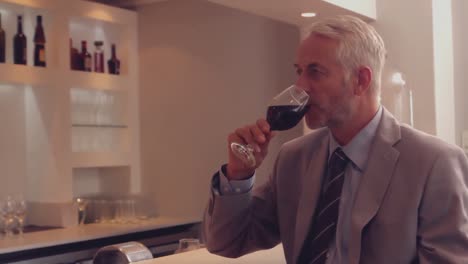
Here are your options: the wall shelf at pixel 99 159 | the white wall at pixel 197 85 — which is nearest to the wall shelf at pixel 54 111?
the wall shelf at pixel 99 159

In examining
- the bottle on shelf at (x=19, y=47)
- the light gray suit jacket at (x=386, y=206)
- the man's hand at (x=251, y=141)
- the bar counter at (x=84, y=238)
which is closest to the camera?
the light gray suit jacket at (x=386, y=206)

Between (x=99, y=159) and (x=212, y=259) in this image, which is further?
(x=99, y=159)

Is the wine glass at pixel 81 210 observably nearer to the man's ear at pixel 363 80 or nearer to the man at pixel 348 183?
the man at pixel 348 183

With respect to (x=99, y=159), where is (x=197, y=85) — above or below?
above

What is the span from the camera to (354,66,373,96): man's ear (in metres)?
1.34

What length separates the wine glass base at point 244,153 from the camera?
132 centimetres

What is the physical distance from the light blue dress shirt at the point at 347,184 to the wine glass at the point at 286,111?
71 mm

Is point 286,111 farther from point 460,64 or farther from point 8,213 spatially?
point 8,213

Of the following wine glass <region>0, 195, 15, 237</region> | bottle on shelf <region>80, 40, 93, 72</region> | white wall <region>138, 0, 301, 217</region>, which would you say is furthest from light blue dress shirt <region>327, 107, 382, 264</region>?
bottle on shelf <region>80, 40, 93, 72</region>

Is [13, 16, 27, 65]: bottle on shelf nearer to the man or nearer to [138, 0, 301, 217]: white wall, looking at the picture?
[138, 0, 301, 217]: white wall

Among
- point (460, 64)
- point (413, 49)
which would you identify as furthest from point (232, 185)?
point (460, 64)

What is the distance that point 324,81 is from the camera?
1.31m

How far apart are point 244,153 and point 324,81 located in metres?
0.21

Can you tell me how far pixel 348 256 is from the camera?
1.28 metres
